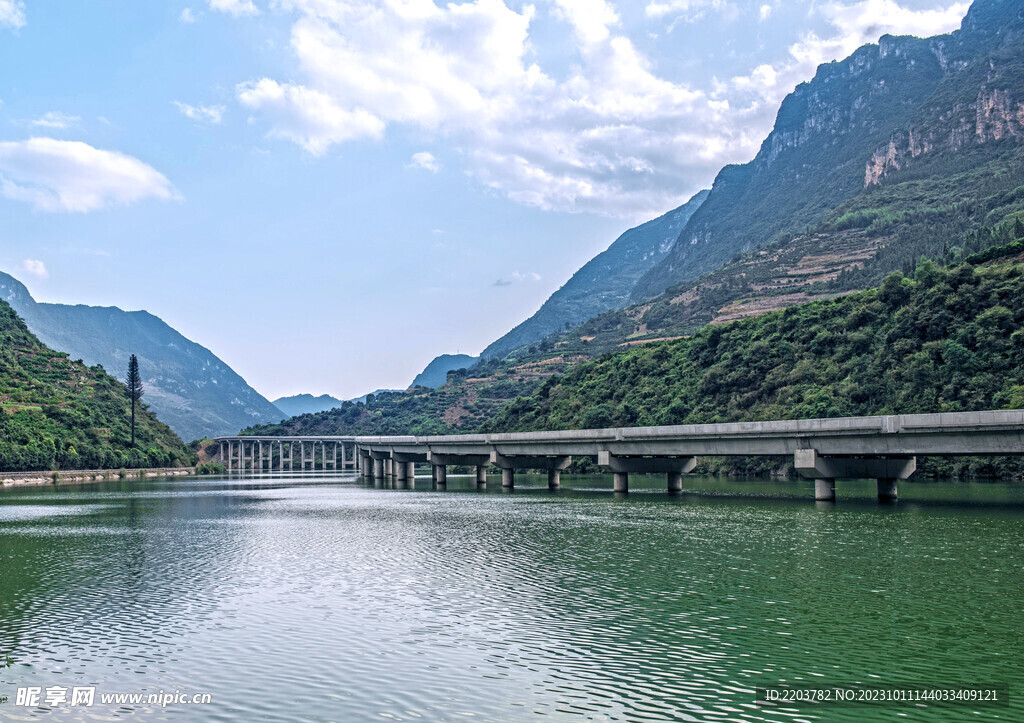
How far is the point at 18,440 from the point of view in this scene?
124m

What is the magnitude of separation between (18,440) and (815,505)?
11021cm

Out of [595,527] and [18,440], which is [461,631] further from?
[18,440]

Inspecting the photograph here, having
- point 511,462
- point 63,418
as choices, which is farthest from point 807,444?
point 63,418

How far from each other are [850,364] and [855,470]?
39513 mm

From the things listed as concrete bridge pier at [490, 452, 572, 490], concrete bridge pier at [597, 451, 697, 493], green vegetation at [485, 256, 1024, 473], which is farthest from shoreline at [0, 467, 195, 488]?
concrete bridge pier at [597, 451, 697, 493]

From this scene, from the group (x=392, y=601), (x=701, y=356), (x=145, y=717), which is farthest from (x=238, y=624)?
(x=701, y=356)

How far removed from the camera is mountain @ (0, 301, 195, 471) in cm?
12519

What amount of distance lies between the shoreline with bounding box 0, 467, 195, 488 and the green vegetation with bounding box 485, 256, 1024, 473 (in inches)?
2764

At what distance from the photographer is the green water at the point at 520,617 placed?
16.8m

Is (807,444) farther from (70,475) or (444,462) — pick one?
(70,475)

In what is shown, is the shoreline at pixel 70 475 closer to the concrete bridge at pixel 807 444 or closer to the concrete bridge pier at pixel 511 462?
the concrete bridge at pixel 807 444

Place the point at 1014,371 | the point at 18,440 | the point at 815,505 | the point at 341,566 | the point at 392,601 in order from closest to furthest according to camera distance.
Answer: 1. the point at 392,601
2. the point at 341,566
3. the point at 815,505
4. the point at 1014,371
5. the point at 18,440

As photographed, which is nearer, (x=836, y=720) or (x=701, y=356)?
(x=836, y=720)

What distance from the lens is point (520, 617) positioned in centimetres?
2397
